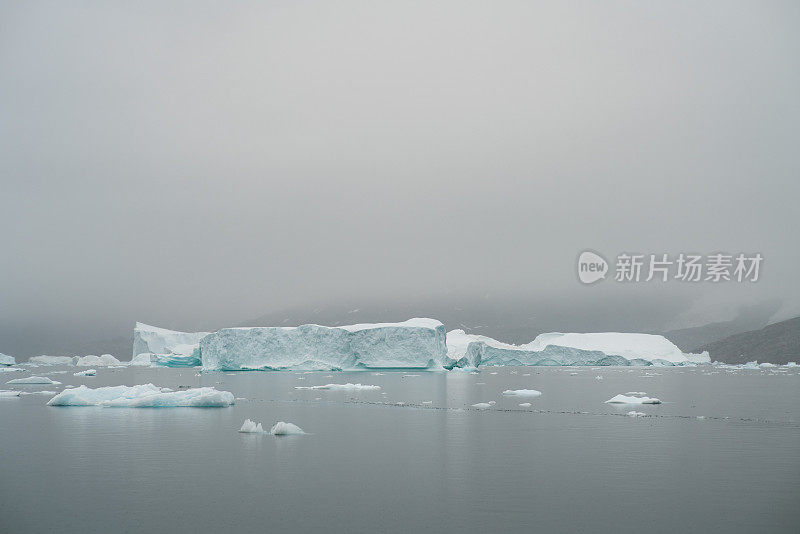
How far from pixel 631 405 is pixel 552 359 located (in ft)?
136

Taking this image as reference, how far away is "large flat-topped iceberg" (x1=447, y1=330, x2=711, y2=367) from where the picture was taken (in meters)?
56.8

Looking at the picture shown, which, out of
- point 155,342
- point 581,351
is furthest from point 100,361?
point 581,351

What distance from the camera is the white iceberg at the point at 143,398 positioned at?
16.4 meters

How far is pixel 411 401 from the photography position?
18844 mm

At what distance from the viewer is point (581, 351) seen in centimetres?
5688

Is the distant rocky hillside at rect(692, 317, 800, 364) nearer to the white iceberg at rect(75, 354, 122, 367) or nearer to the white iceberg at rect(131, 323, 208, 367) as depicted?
the white iceberg at rect(131, 323, 208, 367)

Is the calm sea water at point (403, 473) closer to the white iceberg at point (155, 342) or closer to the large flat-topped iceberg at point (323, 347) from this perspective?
the large flat-topped iceberg at point (323, 347)

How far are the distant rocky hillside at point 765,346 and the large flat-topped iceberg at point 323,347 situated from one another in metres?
57.0

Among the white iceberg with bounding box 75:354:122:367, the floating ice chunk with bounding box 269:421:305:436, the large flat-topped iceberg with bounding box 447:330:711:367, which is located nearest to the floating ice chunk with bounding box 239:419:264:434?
the floating ice chunk with bounding box 269:421:305:436

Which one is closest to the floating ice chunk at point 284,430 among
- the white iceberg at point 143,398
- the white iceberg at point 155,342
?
the white iceberg at point 143,398

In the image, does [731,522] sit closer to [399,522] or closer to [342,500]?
[399,522]

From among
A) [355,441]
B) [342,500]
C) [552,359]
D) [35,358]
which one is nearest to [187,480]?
[342,500]

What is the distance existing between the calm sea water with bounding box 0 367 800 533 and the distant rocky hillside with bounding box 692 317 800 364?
7565 cm

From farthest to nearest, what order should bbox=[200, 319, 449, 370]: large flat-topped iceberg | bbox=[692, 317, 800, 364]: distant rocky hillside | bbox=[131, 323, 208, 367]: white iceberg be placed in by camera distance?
bbox=[692, 317, 800, 364]: distant rocky hillside, bbox=[131, 323, 208, 367]: white iceberg, bbox=[200, 319, 449, 370]: large flat-topped iceberg
